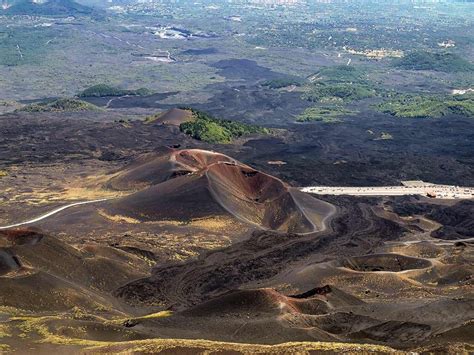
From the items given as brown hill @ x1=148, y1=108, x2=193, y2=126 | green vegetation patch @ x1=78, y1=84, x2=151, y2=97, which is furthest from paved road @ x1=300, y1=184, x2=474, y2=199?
green vegetation patch @ x1=78, y1=84, x2=151, y2=97

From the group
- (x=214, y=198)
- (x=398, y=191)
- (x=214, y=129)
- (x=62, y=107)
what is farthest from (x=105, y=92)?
(x=214, y=198)

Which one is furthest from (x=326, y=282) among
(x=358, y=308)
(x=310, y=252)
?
(x=310, y=252)

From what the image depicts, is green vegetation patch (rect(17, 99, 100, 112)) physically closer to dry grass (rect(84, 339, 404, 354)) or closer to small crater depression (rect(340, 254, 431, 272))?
small crater depression (rect(340, 254, 431, 272))

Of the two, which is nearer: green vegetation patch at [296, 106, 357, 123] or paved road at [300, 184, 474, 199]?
paved road at [300, 184, 474, 199]

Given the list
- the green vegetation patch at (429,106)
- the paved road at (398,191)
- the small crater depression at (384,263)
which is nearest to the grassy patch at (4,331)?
the small crater depression at (384,263)

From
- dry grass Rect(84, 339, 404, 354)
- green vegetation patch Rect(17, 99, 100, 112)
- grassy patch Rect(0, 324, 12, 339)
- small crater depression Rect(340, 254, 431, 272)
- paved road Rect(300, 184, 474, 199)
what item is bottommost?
paved road Rect(300, 184, 474, 199)

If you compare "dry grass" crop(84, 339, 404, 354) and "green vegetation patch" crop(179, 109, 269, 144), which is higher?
"dry grass" crop(84, 339, 404, 354)

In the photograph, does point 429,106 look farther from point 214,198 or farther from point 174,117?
point 214,198

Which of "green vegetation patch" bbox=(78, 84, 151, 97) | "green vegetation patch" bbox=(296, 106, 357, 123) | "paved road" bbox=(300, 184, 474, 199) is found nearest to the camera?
"paved road" bbox=(300, 184, 474, 199)
